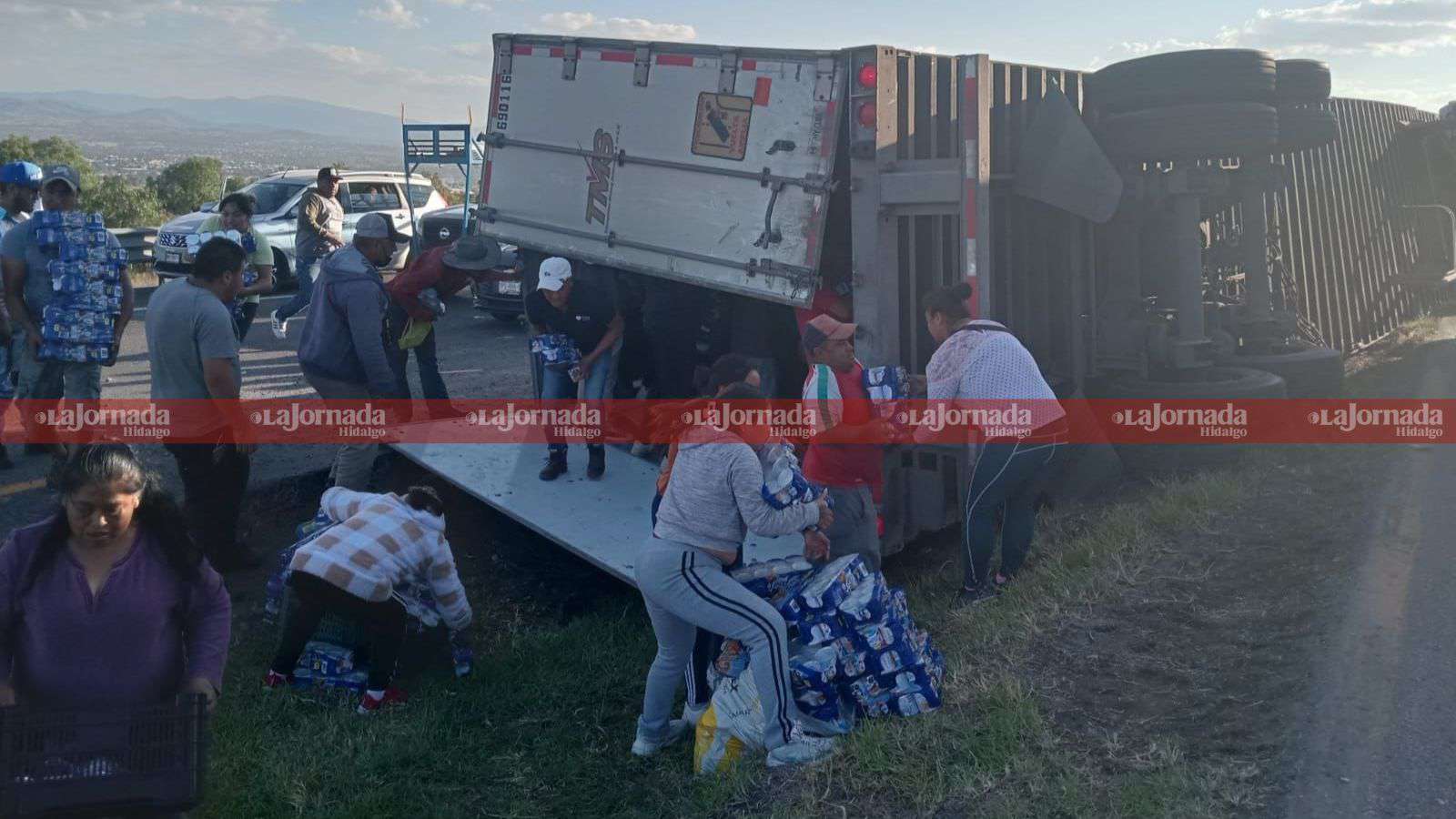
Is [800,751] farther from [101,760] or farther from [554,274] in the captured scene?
[554,274]

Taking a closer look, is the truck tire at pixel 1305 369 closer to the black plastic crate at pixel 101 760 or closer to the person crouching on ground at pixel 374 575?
the person crouching on ground at pixel 374 575

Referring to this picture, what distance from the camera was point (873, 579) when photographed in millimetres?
4762

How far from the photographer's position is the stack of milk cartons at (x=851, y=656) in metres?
4.54

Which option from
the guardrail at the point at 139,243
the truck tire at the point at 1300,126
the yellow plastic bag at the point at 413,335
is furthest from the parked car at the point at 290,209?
the truck tire at the point at 1300,126

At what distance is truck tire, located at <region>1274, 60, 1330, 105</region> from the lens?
28.4ft

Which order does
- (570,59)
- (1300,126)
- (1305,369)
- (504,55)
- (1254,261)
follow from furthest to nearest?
(1254,261) → (1300,126) → (1305,369) → (504,55) → (570,59)

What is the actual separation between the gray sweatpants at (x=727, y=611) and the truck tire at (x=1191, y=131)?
4433mm

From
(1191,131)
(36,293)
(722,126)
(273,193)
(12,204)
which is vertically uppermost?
(273,193)

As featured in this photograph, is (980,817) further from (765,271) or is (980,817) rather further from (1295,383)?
(1295,383)

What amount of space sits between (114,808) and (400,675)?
8.51ft

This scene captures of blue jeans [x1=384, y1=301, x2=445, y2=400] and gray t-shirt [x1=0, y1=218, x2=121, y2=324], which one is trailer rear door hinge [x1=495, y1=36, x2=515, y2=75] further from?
gray t-shirt [x1=0, y1=218, x2=121, y2=324]

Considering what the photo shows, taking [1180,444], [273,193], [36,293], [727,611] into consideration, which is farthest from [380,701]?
[273,193]

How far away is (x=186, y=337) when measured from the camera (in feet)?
19.9

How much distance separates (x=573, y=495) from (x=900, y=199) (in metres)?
2.63
